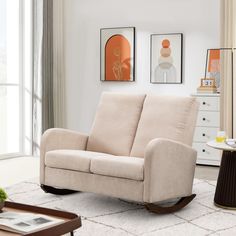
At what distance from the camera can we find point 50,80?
686 cm

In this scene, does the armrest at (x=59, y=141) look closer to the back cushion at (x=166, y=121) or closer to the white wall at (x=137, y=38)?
the back cushion at (x=166, y=121)

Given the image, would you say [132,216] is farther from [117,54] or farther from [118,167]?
[117,54]

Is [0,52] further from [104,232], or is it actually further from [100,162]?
[104,232]

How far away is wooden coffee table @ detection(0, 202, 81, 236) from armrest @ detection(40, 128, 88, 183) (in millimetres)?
1457

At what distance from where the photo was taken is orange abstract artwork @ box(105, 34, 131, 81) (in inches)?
259

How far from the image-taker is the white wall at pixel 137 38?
615 cm

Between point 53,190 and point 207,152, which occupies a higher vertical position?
point 207,152

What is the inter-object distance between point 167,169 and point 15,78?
3.62m

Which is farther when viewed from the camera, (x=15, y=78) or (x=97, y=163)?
(x=15, y=78)

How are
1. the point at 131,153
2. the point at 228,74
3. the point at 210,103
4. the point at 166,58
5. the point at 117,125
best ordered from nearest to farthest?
the point at 131,153 → the point at 117,125 → the point at 228,74 → the point at 210,103 → the point at 166,58

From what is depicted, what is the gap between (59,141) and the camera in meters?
4.36

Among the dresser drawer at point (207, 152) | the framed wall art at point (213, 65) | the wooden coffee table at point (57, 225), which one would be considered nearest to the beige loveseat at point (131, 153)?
the wooden coffee table at point (57, 225)

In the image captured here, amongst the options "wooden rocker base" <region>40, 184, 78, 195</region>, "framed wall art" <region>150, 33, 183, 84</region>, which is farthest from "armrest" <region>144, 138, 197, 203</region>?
"framed wall art" <region>150, 33, 183, 84</region>

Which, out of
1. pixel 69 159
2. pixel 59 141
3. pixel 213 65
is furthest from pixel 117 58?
pixel 69 159
